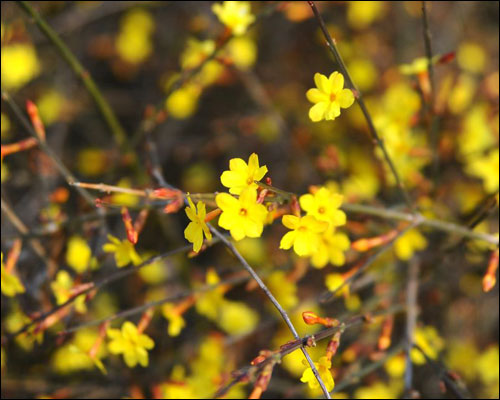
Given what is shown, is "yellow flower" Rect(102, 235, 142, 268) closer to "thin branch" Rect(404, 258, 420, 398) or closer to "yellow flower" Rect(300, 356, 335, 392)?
"yellow flower" Rect(300, 356, 335, 392)

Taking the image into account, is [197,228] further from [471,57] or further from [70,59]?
[471,57]

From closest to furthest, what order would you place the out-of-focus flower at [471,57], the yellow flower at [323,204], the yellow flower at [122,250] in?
the yellow flower at [323,204] → the yellow flower at [122,250] → the out-of-focus flower at [471,57]

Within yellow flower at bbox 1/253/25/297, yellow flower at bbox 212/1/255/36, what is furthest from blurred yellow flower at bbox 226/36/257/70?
yellow flower at bbox 1/253/25/297

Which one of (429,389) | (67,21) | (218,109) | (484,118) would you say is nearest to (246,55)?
(218,109)

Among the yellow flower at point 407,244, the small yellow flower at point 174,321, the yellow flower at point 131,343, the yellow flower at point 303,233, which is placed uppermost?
the yellow flower at point 303,233

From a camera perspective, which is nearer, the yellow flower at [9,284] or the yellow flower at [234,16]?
the yellow flower at [9,284]

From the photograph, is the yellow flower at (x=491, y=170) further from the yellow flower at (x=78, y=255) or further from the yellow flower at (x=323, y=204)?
the yellow flower at (x=78, y=255)

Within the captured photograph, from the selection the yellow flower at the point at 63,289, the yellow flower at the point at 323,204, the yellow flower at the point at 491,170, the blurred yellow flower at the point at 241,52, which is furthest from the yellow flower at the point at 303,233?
the blurred yellow flower at the point at 241,52
